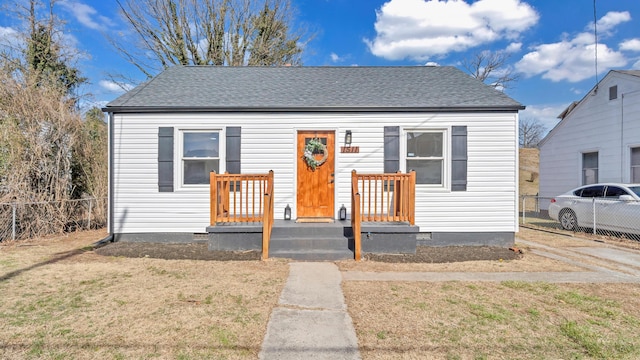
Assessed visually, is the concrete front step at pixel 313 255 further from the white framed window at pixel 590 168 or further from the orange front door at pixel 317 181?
the white framed window at pixel 590 168

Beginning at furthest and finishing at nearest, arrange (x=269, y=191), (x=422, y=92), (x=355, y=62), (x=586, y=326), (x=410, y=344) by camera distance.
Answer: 1. (x=355, y=62)
2. (x=422, y=92)
3. (x=269, y=191)
4. (x=586, y=326)
5. (x=410, y=344)

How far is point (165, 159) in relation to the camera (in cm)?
661

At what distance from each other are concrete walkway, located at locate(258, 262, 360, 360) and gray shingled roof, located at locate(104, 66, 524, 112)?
4019 mm

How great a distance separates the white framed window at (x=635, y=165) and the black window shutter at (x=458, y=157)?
686 centimetres

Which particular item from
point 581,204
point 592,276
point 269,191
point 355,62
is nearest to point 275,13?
point 355,62

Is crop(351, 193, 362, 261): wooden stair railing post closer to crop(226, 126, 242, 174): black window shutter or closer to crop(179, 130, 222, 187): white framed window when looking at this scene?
crop(226, 126, 242, 174): black window shutter

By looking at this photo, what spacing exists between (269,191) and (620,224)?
819 centimetres

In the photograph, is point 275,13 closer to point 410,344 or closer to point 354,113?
point 354,113

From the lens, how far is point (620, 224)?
7.28m

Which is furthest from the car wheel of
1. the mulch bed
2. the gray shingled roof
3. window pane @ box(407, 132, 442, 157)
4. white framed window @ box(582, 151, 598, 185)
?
window pane @ box(407, 132, 442, 157)

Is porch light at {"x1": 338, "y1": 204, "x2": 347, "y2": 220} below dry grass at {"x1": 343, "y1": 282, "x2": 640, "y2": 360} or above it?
above

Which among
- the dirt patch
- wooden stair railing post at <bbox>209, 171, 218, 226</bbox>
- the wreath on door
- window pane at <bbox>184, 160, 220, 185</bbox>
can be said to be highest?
the wreath on door

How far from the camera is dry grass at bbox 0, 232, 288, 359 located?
2512 mm

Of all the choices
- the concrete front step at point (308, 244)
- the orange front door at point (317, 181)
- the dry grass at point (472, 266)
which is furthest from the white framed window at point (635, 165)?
the concrete front step at point (308, 244)
